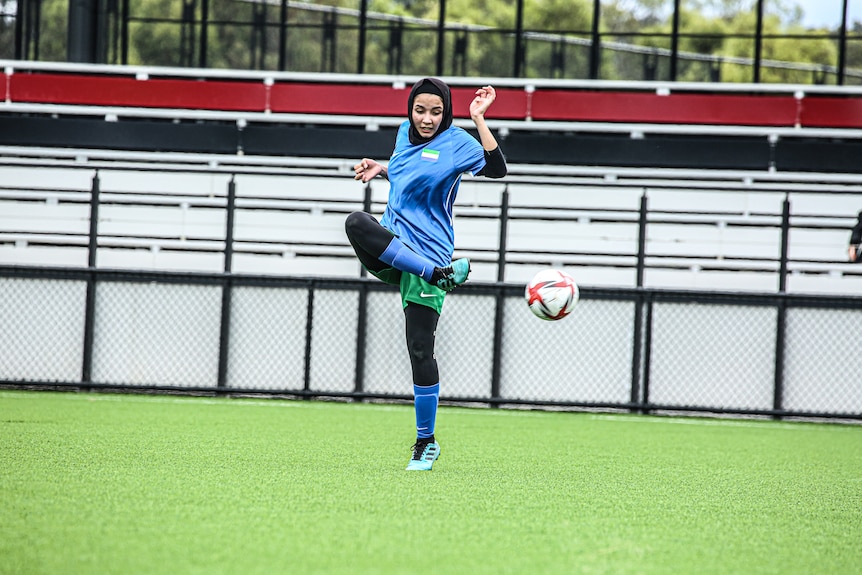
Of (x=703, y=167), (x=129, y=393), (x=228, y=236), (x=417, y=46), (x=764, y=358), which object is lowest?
(x=129, y=393)

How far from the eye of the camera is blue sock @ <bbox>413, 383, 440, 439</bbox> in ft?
16.0

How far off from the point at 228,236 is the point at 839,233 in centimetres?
775

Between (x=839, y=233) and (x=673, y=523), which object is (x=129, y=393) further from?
(x=839, y=233)

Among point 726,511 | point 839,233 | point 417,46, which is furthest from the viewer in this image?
point 417,46

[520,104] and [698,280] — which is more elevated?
[520,104]

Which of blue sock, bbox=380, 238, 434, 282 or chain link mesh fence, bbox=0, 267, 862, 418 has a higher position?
blue sock, bbox=380, 238, 434, 282

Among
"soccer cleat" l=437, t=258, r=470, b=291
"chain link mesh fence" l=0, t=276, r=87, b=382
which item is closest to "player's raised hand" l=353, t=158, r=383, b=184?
"soccer cleat" l=437, t=258, r=470, b=291

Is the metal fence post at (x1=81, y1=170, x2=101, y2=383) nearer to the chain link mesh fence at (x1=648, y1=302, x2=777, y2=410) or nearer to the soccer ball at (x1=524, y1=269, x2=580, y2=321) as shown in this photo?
the chain link mesh fence at (x1=648, y1=302, x2=777, y2=410)

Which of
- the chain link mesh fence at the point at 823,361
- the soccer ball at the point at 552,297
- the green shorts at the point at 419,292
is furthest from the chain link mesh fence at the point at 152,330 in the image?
the green shorts at the point at 419,292

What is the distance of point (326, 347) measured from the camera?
1056 centimetres

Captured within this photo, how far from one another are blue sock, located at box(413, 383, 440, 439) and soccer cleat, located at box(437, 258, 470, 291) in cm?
52

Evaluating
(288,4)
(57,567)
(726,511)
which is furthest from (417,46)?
(57,567)

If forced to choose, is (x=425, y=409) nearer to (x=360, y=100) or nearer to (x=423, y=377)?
(x=423, y=377)

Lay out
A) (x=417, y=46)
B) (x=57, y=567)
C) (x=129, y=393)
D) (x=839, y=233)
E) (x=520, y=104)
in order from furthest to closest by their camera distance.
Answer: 1. (x=417, y=46)
2. (x=520, y=104)
3. (x=839, y=233)
4. (x=129, y=393)
5. (x=57, y=567)
